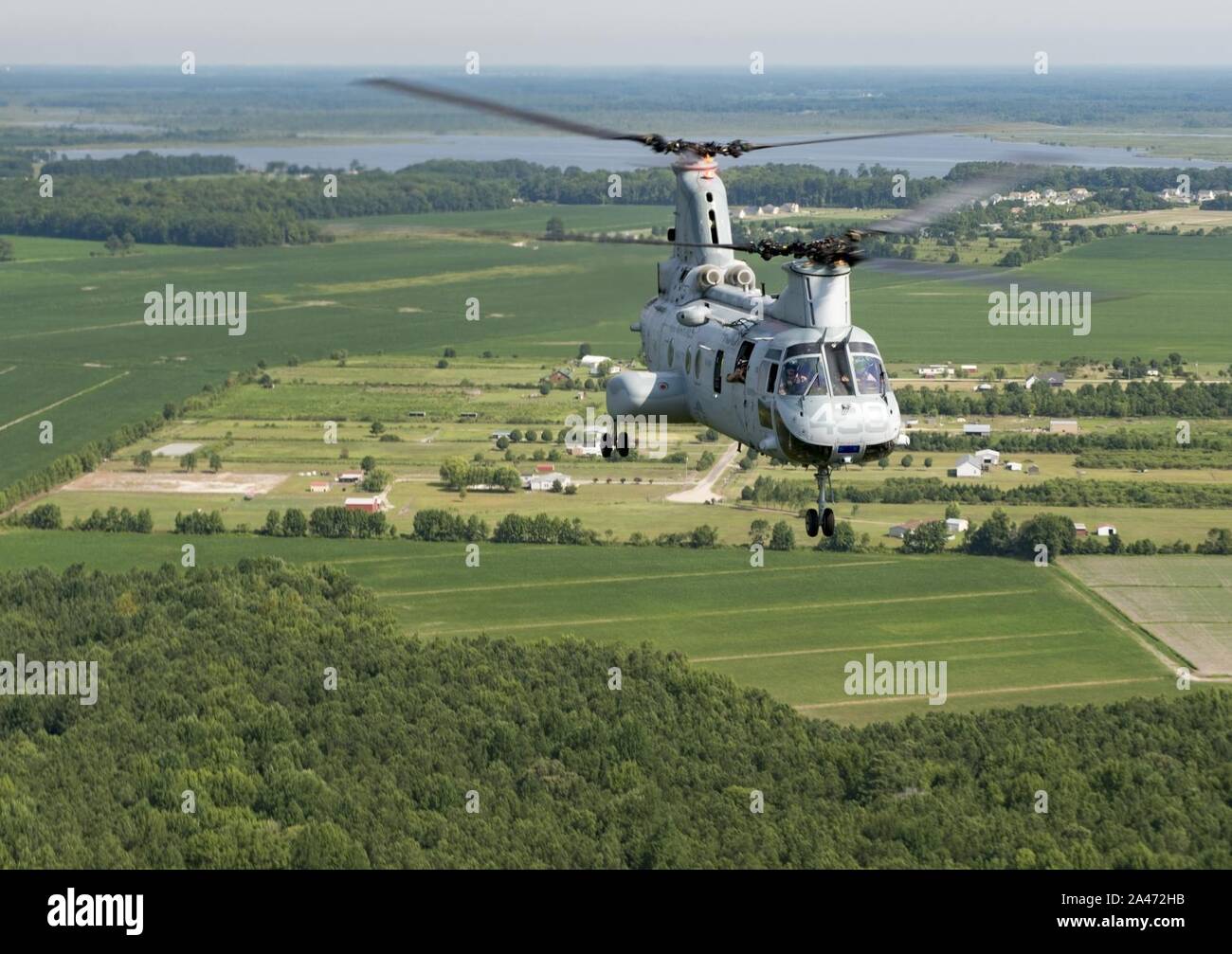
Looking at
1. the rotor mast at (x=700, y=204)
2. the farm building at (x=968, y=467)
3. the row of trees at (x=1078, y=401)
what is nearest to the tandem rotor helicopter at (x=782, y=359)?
the rotor mast at (x=700, y=204)

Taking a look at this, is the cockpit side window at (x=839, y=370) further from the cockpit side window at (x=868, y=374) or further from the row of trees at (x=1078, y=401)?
the row of trees at (x=1078, y=401)

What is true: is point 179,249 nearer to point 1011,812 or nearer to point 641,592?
point 641,592

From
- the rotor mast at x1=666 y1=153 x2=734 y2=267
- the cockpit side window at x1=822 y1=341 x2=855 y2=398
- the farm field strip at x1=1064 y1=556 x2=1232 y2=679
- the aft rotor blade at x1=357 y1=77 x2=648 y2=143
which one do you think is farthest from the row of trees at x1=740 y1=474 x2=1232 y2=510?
the cockpit side window at x1=822 y1=341 x2=855 y2=398

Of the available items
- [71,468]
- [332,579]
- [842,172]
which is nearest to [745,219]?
[842,172]

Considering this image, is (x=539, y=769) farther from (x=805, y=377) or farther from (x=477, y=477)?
(x=477, y=477)

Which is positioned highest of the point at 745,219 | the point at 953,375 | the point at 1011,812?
the point at 745,219
